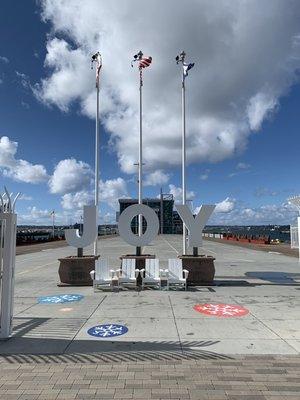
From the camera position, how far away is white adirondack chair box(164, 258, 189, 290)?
13406 mm

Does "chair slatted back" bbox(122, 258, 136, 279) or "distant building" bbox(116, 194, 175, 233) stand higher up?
"distant building" bbox(116, 194, 175, 233)

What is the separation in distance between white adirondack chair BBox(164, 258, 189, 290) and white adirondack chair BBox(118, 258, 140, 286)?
42.1 inches

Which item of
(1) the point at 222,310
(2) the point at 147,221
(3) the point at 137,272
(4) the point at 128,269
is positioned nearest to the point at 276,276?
(2) the point at 147,221

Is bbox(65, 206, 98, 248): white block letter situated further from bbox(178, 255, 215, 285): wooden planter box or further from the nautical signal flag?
the nautical signal flag

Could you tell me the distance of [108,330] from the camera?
8227mm

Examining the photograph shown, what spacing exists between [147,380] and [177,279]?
7994 millimetres

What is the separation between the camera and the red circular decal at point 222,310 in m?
9.71

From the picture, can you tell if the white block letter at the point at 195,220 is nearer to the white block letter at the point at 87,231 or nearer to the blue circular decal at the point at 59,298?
the white block letter at the point at 87,231

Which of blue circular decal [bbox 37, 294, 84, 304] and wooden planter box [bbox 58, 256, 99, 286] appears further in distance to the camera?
wooden planter box [bbox 58, 256, 99, 286]

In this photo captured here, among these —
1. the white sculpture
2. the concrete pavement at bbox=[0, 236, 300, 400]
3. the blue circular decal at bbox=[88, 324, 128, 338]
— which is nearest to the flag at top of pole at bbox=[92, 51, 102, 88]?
the concrete pavement at bbox=[0, 236, 300, 400]

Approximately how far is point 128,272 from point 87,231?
236cm

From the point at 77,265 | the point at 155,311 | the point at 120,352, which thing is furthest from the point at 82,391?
the point at 77,265

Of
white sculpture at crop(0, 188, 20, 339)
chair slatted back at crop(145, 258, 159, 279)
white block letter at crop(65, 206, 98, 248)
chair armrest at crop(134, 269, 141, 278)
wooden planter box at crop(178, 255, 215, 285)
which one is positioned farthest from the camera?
white block letter at crop(65, 206, 98, 248)

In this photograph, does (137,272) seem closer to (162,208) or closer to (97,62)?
(97,62)
